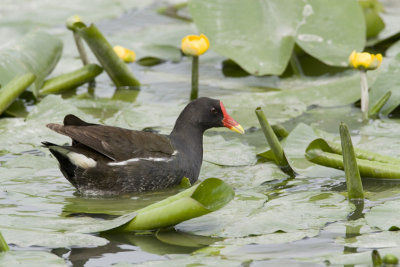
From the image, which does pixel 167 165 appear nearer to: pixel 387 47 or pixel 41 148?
pixel 41 148

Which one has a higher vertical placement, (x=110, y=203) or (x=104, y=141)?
(x=104, y=141)

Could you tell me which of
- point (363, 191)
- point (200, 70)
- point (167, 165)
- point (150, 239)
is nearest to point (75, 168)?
point (167, 165)

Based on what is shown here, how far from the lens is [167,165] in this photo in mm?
4004

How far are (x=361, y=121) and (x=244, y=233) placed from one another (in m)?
2.12

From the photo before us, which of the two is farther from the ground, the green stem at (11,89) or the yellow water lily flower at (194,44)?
the yellow water lily flower at (194,44)

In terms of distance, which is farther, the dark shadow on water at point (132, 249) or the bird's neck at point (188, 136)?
the bird's neck at point (188, 136)

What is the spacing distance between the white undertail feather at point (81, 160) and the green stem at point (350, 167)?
1.30 meters

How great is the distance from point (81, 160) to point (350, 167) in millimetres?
1382

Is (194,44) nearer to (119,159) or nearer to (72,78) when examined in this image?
(72,78)

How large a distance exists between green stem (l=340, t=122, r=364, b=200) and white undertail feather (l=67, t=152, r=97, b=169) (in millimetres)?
1299

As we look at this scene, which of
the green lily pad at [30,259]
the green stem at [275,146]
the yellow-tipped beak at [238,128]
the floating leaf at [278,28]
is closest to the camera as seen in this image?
the green lily pad at [30,259]

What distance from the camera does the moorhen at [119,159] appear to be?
12.6ft

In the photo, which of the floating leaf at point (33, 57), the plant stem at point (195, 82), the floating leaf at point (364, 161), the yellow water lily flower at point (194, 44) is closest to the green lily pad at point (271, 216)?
the floating leaf at point (364, 161)

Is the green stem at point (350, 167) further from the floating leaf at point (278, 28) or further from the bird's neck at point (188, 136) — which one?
the floating leaf at point (278, 28)
